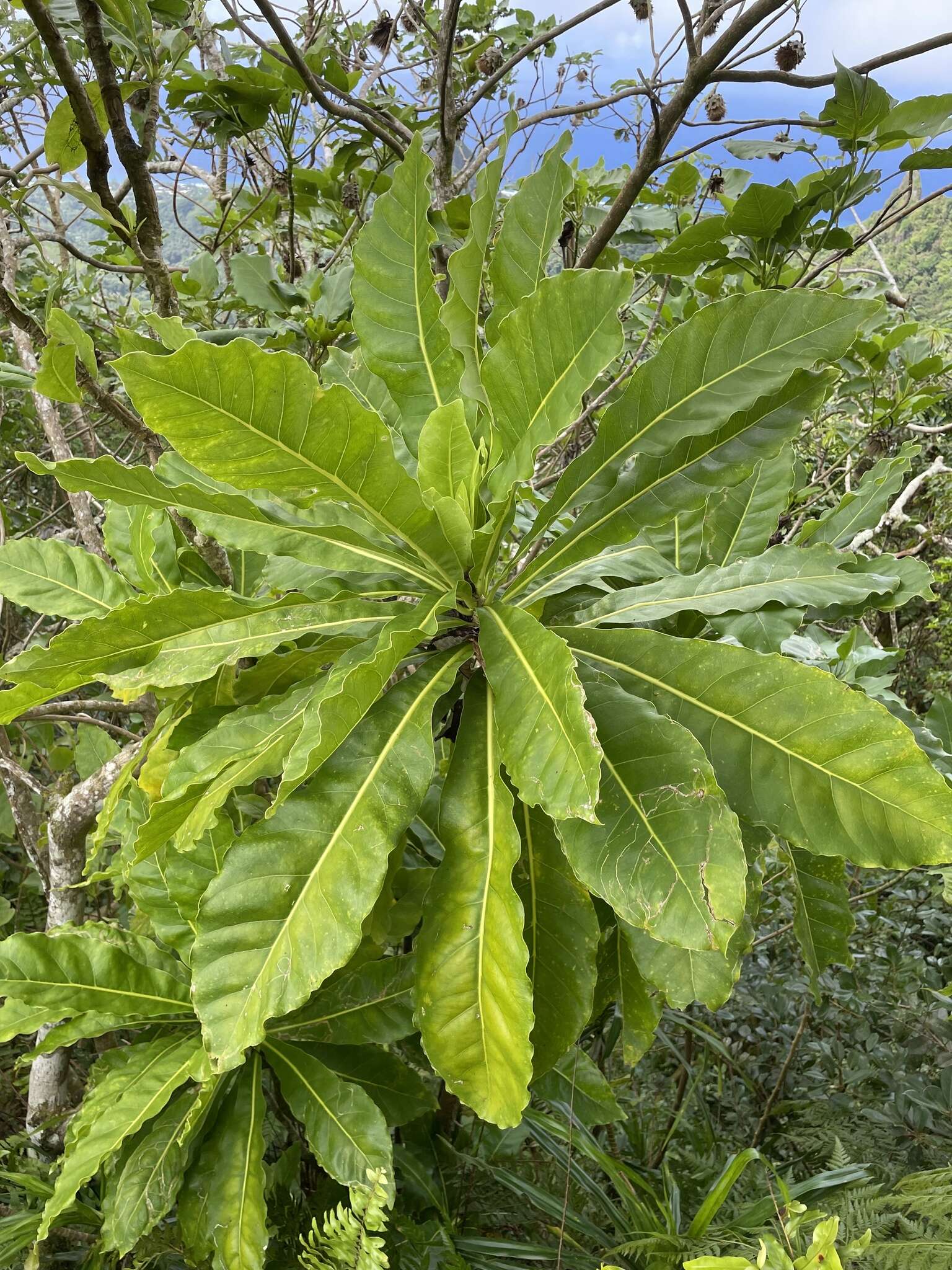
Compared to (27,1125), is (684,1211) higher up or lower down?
lower down

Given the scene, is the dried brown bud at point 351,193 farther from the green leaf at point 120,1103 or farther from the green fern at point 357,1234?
the green fern at point 357,1234

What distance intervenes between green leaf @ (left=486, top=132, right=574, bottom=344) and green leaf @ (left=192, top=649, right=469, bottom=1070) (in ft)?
1.97

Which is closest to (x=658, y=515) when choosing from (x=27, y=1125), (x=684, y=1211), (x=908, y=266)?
(x=684, y=1211)

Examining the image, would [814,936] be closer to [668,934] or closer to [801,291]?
[668,934]

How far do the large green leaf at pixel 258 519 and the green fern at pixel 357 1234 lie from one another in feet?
2.44

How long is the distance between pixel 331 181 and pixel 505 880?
2.04 m

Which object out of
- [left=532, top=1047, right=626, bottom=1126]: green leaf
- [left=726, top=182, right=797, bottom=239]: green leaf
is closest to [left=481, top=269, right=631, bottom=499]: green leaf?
[left=726, top=182, right=797, bottom=239]: green leaf

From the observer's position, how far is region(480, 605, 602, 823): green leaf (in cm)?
81

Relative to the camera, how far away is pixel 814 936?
1.29 meters

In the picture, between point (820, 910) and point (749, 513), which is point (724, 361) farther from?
point (820, 910)

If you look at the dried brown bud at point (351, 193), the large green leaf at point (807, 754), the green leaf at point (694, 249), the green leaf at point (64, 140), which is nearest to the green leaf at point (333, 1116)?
the large green leaf at point (807, 754)

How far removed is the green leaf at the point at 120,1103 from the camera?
1.22m

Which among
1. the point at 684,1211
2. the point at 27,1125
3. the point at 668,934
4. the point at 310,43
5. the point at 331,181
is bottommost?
the point at 684,1211

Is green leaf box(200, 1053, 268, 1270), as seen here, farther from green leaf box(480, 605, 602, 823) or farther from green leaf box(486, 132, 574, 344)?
green leaf box(486, 132, 574, 344)
